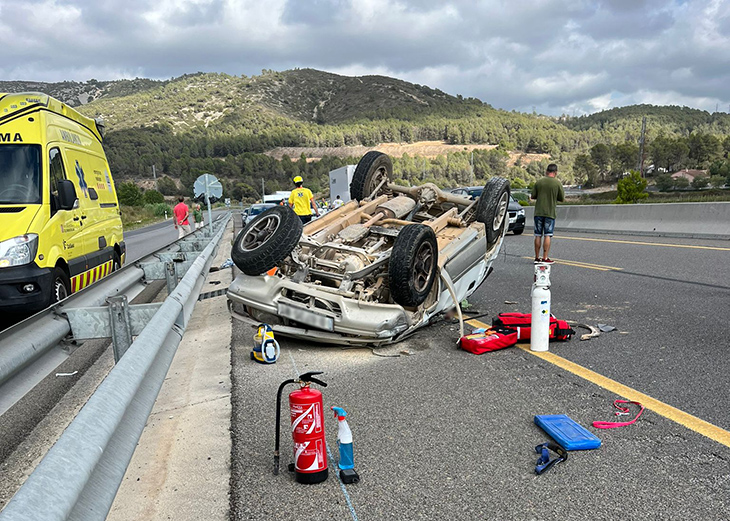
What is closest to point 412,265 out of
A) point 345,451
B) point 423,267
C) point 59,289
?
point 423,267

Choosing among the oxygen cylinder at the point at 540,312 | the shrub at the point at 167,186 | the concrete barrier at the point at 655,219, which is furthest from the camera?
the shrub at the point at 167,186

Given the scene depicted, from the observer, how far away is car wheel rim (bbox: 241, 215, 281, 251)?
632cm

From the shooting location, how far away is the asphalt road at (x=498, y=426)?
277cm

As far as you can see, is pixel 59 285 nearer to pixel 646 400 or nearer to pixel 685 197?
pixel 646 400

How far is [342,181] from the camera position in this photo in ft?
106

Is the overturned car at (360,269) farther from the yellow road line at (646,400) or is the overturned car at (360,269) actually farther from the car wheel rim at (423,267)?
the yellow road line at (646,400)

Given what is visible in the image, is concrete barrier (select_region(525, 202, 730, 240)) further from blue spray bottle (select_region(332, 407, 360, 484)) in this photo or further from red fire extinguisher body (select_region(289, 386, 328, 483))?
red fire extinguisher body (select_region(289, 386, 328, 483))

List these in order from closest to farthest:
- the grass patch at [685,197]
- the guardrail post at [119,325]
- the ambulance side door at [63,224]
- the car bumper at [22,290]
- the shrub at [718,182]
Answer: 1. the guardrail post at [119,325]
2. the car bumper at [22,290]
3. the ambulance side door at [63,224]
4. the grass patch at [685,197]
5. the shrub at [718,182]

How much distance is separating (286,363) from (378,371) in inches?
37.5

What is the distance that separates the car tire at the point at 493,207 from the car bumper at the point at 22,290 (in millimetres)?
5099

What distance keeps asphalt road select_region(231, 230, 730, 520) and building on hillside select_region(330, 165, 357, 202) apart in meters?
24.2

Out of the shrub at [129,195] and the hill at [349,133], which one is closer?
the shrub at [129,195]

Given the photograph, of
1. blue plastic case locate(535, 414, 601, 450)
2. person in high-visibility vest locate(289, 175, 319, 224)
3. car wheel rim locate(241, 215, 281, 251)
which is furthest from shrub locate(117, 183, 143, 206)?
blue plastic case locate(535, 414, 601, 450)

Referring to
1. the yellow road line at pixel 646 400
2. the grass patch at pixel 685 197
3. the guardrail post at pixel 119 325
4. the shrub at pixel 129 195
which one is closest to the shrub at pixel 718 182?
the grass patch at pixel 685 197
